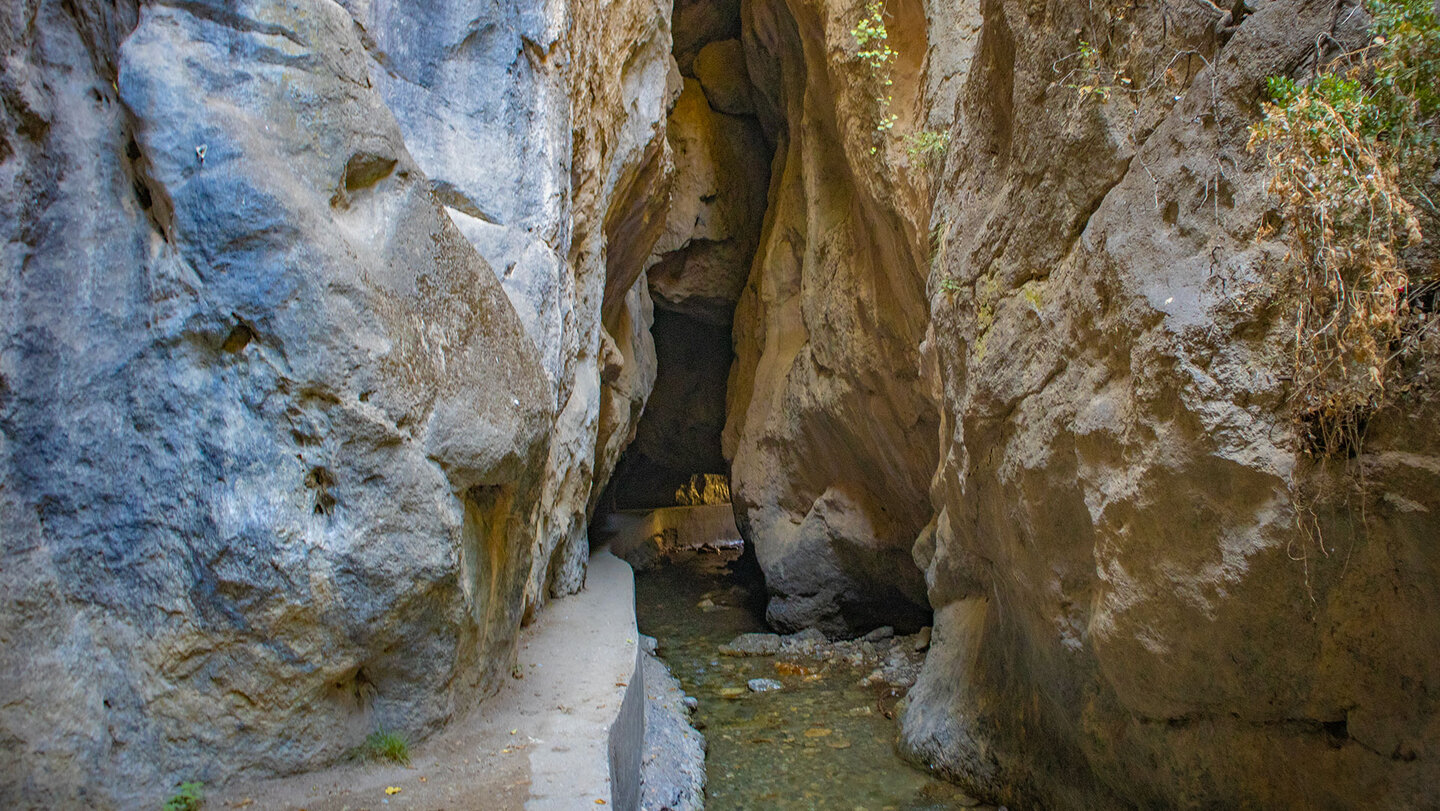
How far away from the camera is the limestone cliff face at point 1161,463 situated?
9.83 ft

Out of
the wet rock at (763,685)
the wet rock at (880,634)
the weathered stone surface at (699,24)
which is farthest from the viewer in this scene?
the weathered stone surface at (699,24)

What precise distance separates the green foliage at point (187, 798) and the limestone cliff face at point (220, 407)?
0.08m

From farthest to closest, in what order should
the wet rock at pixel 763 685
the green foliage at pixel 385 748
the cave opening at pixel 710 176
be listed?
the cave opening at pixel 710 176, the wet rock at pixel 763 685, the green foliage at pixel 385 748

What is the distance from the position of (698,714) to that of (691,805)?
2.00m

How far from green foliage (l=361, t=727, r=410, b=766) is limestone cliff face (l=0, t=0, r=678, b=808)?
0.08m

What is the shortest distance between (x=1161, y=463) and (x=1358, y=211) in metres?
1.15

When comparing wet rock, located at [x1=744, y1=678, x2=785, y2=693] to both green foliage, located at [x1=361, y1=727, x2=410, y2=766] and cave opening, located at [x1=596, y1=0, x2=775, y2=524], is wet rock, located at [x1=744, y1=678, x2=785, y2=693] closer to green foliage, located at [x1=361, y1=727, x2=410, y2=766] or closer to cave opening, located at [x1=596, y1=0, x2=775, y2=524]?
green foliage, located at [x1=361, y1=727, x2=410, y2=766]

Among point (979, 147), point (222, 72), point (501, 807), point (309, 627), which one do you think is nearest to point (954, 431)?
point (979, 147)

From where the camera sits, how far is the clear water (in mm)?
5910

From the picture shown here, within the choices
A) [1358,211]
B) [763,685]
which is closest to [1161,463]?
[1358,211]

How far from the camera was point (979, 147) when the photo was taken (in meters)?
5.27

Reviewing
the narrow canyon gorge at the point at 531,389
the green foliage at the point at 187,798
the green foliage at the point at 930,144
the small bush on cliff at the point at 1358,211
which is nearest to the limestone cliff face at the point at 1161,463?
the narrow canyon gorge at the point at 531,389

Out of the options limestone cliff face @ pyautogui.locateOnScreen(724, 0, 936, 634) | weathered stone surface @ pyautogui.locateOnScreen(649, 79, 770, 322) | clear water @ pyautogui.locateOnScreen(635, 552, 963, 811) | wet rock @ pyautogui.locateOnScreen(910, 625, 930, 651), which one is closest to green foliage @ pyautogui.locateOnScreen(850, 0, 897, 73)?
limestone cliff face @ pyautogui.locateOnScreen(724, 0, 936, 634)

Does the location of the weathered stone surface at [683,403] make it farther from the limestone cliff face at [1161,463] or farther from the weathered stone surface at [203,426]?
the weathered stone surface at [203,426]
